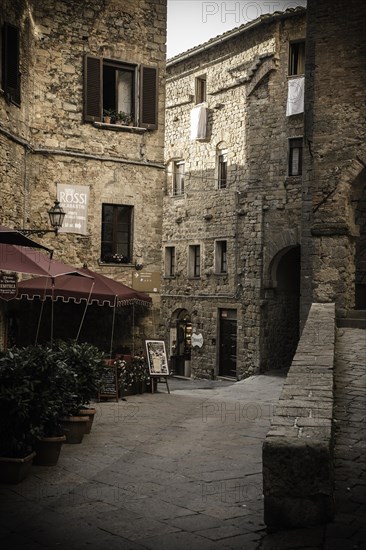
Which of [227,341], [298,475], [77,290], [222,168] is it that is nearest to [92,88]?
[77,290]

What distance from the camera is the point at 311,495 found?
3852 mm

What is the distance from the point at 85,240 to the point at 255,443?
8048 millimetres

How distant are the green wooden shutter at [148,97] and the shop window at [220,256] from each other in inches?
356

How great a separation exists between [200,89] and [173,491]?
21356 millimetres

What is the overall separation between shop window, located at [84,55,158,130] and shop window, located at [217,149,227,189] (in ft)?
28.5

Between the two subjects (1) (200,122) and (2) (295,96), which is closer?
(2) (295,96)

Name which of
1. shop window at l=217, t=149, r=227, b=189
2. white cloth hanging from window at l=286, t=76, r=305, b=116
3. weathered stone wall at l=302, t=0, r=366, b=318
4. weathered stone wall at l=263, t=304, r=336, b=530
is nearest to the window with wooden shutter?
weathered stone wall at l=302, t=0, r=366, b=318

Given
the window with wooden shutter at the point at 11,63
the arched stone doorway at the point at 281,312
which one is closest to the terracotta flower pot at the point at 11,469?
the window with wooden shutter at the point at 11,63

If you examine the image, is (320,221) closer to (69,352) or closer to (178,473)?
(69,352)

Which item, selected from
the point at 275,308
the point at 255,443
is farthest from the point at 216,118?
the point at 255,443

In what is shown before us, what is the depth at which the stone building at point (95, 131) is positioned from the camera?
13695 millimetres

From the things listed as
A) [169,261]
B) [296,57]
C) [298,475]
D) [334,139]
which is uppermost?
[296,57]

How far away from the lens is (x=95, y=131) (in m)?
14.4

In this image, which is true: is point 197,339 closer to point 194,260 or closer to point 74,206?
point 194,260
